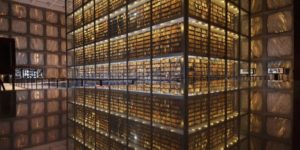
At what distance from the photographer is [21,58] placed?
82.3 ft

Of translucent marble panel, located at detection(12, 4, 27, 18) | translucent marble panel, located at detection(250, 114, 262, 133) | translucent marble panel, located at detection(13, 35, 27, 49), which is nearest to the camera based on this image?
translucent marble panel, located at detection(250, 114, 262, 133)

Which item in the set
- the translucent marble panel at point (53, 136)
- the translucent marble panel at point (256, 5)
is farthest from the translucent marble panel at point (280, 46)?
the translucent marble panel at point (53, 136)

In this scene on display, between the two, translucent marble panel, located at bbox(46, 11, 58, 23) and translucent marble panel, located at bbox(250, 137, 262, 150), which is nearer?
translucent marble panel, located at bbox(250, 137, 262, 150)

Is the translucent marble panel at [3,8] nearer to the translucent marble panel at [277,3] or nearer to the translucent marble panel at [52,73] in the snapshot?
the translucent marble panel at [52,73]

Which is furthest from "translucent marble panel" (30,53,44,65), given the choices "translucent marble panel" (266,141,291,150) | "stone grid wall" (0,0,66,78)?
"translucent marble panel" (266,141,291,150)

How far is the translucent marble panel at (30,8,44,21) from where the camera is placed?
26297 mm

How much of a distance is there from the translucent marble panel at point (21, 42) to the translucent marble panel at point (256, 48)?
932 inches

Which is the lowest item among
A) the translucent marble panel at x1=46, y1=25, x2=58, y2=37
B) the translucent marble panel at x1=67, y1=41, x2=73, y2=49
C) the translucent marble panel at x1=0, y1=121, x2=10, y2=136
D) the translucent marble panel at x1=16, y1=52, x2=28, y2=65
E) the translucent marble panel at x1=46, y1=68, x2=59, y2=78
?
the translucent marble panel at x1=0, y1=121, x2=10, y2=136

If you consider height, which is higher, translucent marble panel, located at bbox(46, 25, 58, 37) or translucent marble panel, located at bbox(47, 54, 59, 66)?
translucent marble panel, located at bbox(46, 25, 58, 37)

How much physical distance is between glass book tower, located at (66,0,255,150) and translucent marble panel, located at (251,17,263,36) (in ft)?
1.63

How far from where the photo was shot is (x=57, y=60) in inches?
1129

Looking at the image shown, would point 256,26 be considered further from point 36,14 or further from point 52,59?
point 36,14

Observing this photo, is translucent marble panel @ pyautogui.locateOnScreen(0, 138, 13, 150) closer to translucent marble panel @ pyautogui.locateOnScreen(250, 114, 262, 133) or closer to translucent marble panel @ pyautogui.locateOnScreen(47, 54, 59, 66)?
translucent marble panel @ pyautogui.locateOnScreen(250, 114, 262, 133)

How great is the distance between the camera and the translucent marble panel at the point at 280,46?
15914 millimetres
